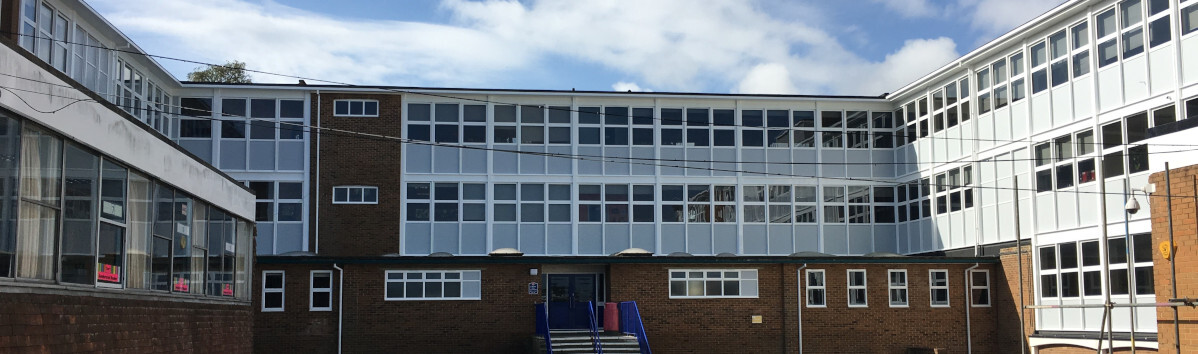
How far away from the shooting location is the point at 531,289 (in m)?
26.9

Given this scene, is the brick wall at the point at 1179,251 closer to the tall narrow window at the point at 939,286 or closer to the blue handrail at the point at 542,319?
the tall narrow window at the point at 939,286

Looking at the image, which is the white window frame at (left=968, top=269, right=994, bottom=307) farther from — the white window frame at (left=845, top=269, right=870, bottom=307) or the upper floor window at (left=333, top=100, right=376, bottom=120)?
the upper floor window at (left=333, top=100, right=376, bottom=120)

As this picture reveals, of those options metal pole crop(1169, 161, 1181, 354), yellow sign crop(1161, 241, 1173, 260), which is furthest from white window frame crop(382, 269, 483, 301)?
metal pole crop(1169, 161, 1181, 354)

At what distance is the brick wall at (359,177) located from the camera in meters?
32.0

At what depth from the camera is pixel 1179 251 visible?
16734mm

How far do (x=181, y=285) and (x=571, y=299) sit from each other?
43.4 feet

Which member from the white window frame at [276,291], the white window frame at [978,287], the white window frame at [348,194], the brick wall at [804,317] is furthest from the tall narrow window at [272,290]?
the white window frame at [978,287]

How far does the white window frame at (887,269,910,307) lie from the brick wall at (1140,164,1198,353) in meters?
11.0

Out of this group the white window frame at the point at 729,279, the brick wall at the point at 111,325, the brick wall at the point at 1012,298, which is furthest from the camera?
the white window frame at the point at 729,279

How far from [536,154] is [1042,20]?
13.8 m

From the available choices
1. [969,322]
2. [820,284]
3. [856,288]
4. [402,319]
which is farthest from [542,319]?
[969,322]

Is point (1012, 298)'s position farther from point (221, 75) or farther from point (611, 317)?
point (221, 75)

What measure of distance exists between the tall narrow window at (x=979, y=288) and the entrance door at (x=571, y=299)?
9256 mm

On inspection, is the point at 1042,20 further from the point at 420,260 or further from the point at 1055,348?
the point at 420,260
